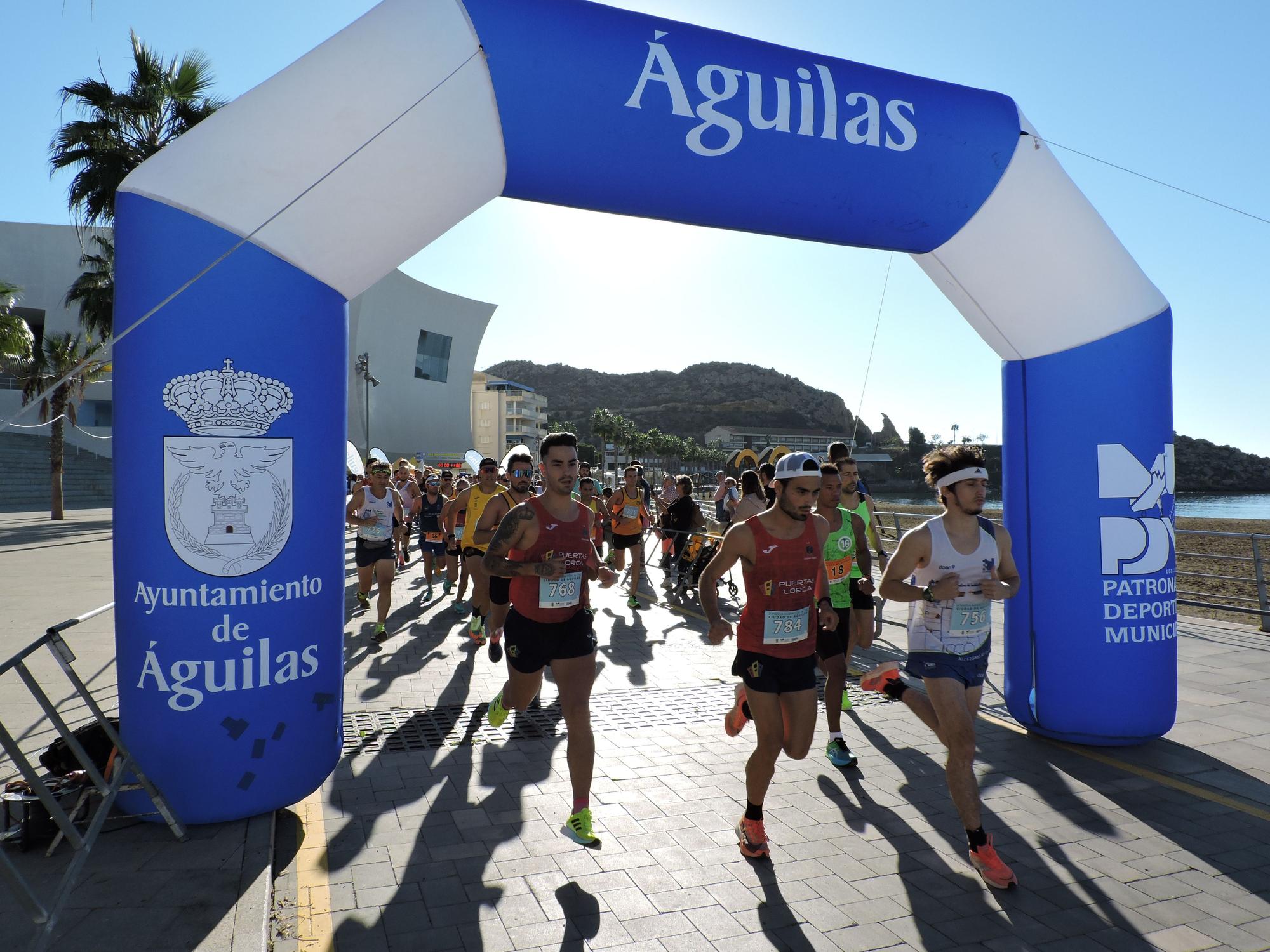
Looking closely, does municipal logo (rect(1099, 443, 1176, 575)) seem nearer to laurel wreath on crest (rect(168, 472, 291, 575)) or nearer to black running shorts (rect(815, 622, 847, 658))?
black running shorts (rect(815, 622, 847, 658))

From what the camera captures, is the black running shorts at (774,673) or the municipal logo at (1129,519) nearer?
the black running shorts at (774,673)

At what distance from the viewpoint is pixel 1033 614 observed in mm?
5574

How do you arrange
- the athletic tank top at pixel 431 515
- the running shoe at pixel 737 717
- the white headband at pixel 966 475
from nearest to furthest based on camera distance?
the white headband at pixel 966 475 < the running shoe at pixel 737 717 < the athletic tank top at pixel 431 515

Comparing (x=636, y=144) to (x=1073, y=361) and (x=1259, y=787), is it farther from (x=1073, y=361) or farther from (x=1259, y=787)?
(x=1259, y=787)

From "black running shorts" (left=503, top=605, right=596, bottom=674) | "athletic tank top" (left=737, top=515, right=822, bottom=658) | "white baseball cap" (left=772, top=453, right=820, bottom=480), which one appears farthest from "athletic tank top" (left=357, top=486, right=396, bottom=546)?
"white baseball cap" (left=772, top=453, right=820, bottom=480)

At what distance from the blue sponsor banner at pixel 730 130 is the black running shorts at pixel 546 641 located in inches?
91.2

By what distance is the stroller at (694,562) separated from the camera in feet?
41.8

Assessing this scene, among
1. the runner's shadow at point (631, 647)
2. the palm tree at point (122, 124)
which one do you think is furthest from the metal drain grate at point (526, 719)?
the palm tree at point (122, 124)

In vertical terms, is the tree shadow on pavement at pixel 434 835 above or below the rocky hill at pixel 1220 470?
below

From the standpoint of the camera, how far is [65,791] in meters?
3.76

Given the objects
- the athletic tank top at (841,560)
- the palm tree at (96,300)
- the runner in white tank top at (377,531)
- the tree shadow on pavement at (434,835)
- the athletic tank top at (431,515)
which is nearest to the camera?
the tree shadow on pavement at (434,835)

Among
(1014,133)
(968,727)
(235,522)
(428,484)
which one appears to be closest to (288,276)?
(235,522)

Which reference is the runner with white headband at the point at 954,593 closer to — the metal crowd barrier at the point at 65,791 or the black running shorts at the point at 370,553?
the metal crowd barrier at the point at 65,791

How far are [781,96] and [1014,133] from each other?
5.51 ft
